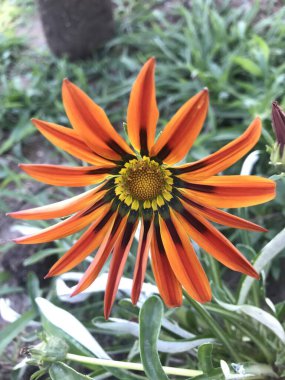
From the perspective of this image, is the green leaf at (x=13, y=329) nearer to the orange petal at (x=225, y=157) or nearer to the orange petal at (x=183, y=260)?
the orange petal at (x=183, y=260)

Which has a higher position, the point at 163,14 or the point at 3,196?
the point at 163,14

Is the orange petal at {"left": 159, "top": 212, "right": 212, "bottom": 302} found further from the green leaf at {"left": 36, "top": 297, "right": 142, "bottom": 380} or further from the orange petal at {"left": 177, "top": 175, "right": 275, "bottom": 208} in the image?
the green leaf at {"left": 36, "top": 297, "right": 142, "bottom": 380}

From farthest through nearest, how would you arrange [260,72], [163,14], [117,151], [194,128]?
1. [163,14]
2. [260,72]
3. [117,151]
4. [194,128]

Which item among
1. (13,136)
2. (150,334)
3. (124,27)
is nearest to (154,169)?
(150,334)

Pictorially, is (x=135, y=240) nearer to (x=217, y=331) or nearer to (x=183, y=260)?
(x=217, y=331)

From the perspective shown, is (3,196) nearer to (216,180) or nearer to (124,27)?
(124,27)

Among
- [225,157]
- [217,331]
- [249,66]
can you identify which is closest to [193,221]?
[225,157]

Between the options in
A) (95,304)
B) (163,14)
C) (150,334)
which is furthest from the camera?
(163,14)

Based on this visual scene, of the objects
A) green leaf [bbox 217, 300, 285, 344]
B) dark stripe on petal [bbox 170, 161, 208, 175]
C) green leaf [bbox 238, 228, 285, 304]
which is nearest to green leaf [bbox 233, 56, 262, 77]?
green leaf [bbox 238, 228, 285, 304]
